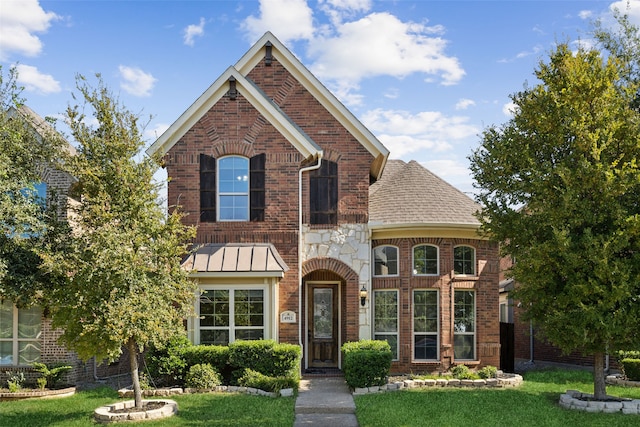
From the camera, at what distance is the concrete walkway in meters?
12.3

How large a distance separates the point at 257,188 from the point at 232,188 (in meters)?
0.68

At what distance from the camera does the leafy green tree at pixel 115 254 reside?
1180 cm

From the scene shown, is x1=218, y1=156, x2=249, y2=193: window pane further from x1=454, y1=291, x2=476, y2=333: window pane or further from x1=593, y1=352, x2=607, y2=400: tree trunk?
x1=593, y1=352, x2=607, y2=400: tree trunk

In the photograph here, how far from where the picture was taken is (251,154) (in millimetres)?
17141

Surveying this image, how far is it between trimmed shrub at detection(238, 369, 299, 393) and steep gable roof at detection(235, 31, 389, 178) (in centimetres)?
677

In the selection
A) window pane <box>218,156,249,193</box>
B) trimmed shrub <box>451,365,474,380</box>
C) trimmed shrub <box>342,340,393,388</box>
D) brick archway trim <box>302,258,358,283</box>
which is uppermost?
window pane <box>218,156,249,193</box>

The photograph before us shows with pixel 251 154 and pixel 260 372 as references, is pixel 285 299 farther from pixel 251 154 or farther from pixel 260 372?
pixel 251 154

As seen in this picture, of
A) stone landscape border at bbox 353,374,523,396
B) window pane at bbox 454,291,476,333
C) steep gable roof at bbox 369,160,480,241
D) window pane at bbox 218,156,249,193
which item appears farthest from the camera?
window pane at bbox 454,291,476,333

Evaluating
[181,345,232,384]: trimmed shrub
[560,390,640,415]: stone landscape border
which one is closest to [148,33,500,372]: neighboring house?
[181,345,232,384]: trimmed shrub

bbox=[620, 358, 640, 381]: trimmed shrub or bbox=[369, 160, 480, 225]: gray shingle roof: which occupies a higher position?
bbox=[369, 160, 480, 225]: gray shingle roof

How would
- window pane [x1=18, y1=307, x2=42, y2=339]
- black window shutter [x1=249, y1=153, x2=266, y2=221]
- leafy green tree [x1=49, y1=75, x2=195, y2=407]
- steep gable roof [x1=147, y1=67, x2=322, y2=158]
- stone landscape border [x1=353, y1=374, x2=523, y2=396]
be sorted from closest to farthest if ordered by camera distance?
leafy green tree [x1=49, y1=75, x2=195, y2=407] < stone landscape border [x1=353, y1=374, x2=523, y2=396] < window pane [x1=18, y1=307, x2=42, y2=339] < steep gable roof [x1=147, y1=67, x2=322, y2=158] < black window shutter [x1=249, y1=153, x2=266, y2=221]

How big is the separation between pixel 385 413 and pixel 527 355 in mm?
12556

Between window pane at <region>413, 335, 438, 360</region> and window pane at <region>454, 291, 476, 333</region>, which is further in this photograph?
window pane at <region>454, 291, 476, 333</region>

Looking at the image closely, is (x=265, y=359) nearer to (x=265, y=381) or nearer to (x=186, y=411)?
(x=265, y=381)
